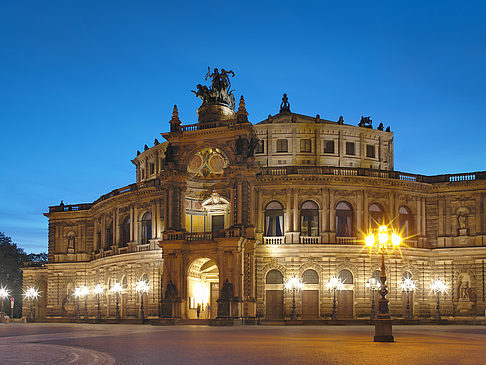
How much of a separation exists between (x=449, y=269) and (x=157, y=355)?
159 ft

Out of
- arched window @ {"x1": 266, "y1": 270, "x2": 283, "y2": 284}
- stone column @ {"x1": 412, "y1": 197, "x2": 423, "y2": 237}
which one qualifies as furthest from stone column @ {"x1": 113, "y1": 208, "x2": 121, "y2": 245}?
stone column @ {"x1": 412, "y1": 197, "x2": 423, "y2": 237}

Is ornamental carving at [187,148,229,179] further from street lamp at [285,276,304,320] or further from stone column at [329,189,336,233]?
street lamp at [285,276,304,320]

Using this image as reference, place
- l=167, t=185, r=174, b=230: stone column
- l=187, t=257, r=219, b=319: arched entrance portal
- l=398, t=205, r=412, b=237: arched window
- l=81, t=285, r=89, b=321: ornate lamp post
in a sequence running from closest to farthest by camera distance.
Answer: l=167, t=185, r=174, b=230: stone column → l=187, t=257, r=219, b=319: arched entrance portal → l=398, t=205, r=412, b=237: arched window → l=81, t=285, r=89, b=321: ornate lamp post

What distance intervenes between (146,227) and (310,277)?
1848 centimetres

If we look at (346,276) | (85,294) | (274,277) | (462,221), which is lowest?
(85,294)

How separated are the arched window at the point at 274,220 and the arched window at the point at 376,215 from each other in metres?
8.61

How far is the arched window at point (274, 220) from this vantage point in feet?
209

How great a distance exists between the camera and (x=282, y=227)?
63.7 m

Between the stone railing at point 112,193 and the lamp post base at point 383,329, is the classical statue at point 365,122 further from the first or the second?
Result: the lamp post base at point 383,329

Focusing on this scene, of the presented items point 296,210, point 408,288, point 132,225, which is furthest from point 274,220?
point 132,225

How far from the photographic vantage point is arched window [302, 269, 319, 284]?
6272 centimetres

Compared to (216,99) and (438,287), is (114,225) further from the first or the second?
(438,287)

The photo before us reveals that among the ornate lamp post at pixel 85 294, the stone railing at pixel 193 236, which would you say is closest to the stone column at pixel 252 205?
the stone railing at pixel 193 236

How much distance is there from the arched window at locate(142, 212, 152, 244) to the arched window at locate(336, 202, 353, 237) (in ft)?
63.5
